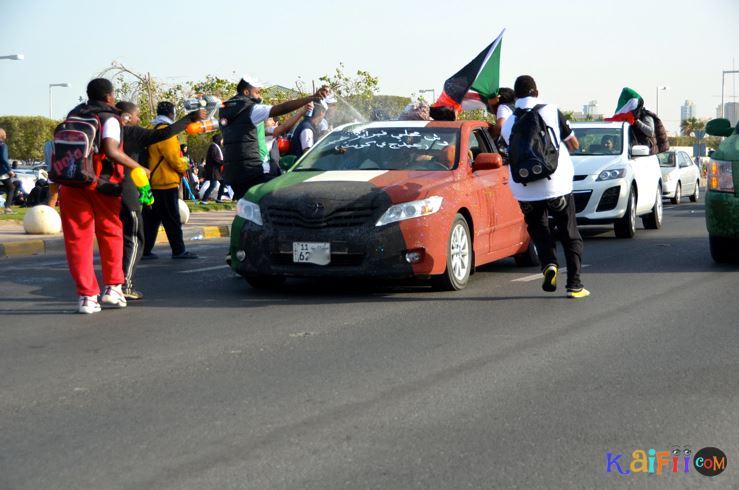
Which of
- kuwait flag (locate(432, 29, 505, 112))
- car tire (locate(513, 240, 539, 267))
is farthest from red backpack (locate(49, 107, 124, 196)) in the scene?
kuwait flag (locate(432, 29, 505, 112))

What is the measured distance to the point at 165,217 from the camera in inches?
533

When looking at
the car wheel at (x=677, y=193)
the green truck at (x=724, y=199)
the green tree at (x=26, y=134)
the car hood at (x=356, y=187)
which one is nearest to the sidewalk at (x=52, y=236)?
the car hood at (x=356, y=187)

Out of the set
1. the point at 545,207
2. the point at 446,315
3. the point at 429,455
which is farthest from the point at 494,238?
the point at 429,455

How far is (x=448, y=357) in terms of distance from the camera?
7.11 meters

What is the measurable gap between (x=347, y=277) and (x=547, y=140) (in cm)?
197

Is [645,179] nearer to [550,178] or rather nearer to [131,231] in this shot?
[550,178]

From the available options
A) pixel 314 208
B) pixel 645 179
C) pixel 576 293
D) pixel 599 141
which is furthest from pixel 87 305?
pixel 645 179

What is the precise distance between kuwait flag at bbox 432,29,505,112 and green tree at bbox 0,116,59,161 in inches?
2765

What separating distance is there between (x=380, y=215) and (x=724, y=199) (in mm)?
3867

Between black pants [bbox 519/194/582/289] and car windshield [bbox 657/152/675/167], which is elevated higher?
car windshield [bbox 657/152/675/167]

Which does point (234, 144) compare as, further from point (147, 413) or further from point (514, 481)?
point (514, 481)

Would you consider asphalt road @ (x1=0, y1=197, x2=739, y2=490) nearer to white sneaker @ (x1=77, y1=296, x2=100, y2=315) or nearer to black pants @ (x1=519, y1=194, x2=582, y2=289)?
white sneaker @ (x1=77, y1=296, x2=100, y2=315)

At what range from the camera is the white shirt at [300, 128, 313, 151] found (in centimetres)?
1537

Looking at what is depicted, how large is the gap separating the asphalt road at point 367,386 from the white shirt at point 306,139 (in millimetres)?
4862
